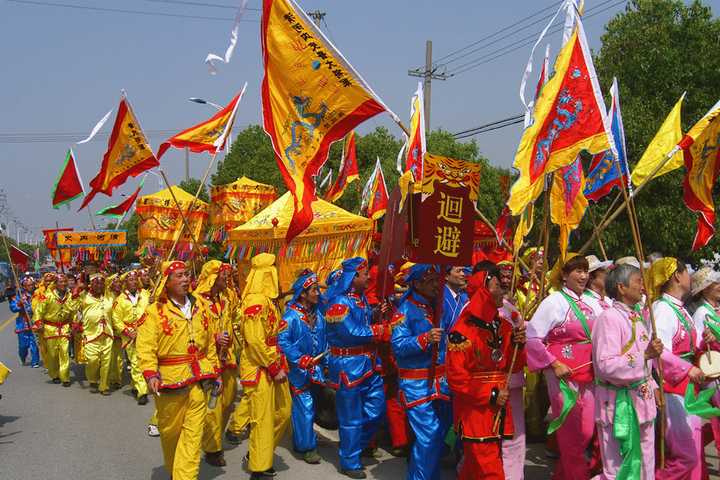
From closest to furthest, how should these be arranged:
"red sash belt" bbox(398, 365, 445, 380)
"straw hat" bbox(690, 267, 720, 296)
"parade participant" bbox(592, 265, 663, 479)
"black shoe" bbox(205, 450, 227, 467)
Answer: "parade participant" bbox(592, 265, 663, 479) → "straw hat" bbox(690, 267, 720, 296) → "red sash belt" bbox(398, 365, 445, 380) → "black shoe" bbox(205, 450, 227, 467)

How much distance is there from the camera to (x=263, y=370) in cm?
602

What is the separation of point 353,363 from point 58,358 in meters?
7.16

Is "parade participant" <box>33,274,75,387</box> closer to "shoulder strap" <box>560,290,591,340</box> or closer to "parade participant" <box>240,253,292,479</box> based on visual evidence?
"parade participant" <box>240,253,292,479</box>

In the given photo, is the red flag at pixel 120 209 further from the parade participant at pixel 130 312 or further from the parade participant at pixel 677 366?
the parade participant at pixel 677 366

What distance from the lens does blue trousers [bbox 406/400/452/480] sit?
5289 mm

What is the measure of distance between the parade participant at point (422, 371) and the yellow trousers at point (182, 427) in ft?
5.57

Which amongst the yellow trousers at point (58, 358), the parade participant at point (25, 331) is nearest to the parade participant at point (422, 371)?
the yellow trousers at point (58, 358)

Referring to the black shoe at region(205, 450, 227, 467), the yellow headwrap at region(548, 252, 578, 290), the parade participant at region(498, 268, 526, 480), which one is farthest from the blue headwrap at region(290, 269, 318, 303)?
the yellow headwrap at region(548, 252, 578, 290)

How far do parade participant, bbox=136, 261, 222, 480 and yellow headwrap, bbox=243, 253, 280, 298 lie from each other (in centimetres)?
76

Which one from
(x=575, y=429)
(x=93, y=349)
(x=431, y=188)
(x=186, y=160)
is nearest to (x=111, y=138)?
(x=93, y=349)

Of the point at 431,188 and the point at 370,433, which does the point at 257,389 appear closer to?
the point at 370,433

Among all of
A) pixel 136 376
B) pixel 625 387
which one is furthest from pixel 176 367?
pixel 136 376

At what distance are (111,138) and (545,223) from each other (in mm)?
6445

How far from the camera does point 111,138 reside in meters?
8.89
